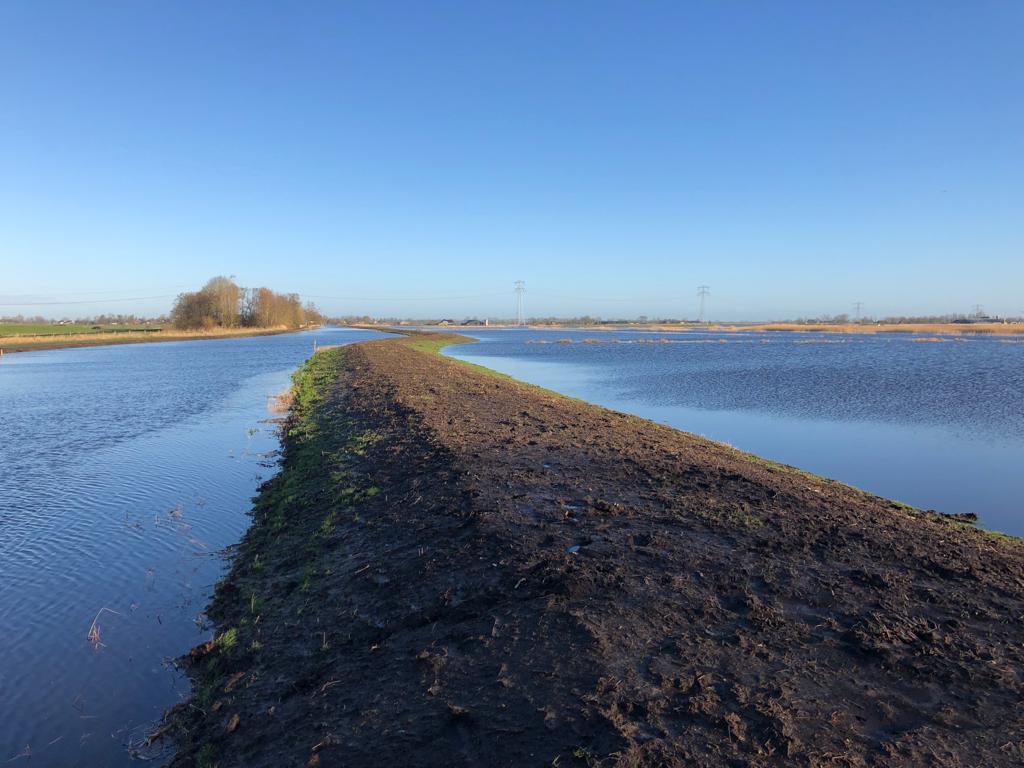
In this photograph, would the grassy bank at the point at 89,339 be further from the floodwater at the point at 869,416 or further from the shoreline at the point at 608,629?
the shoreline at the point at 608,629

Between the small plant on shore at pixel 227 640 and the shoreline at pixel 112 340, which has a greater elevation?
the shoreline at pixel 112 340

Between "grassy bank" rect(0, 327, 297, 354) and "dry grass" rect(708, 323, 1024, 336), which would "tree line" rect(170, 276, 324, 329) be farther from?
"dry grass" rect(708, 323, 1024, 336)

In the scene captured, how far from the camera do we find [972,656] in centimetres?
504

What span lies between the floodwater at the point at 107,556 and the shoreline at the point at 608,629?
54cm

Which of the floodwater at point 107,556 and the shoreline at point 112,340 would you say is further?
the shoreline at point 112,340

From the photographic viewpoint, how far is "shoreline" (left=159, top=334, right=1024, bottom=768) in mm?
4215

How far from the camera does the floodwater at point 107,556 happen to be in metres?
5.58

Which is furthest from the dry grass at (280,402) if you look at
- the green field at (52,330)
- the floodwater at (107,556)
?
the green field at (52,330)

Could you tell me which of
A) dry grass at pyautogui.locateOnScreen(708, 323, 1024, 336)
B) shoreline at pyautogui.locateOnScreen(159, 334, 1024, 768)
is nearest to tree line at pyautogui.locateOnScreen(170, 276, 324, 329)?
shoreline at pyautogui.locateOnScreen(159, 334, 1024, 768)

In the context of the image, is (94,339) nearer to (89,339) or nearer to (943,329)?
(89,339)

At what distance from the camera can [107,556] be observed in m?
9.23

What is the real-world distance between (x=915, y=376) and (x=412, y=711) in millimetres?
39758

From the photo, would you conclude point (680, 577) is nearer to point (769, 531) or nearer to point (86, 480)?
point (769, 531)

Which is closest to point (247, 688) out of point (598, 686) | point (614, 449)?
point (598, 686)
